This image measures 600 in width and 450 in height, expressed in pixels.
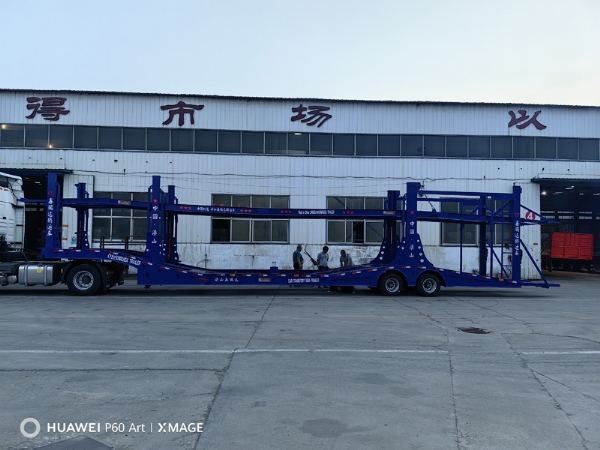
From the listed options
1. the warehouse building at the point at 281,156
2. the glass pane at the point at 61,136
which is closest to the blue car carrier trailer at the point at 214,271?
the warehouse building at the point at 281,156

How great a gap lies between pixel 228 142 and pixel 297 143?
350 cm

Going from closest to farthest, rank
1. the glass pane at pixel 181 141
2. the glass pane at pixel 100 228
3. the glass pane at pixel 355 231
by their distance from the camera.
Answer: the glass pane at pixel 100 228, the glass pane at pixel 181 141, the glass pane at pixel 355 231

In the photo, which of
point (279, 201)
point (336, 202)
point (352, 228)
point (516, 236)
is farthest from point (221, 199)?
point (516, 236)

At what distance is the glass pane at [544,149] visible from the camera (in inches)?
1003

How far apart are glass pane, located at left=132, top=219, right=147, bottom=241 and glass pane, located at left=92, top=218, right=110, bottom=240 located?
1.28 m

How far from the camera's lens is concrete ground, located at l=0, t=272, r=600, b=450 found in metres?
4.61

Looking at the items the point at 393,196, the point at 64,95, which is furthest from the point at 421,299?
the point at 64,95

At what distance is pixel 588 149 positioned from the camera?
25594mm

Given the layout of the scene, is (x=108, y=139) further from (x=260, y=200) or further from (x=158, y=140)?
(x=260, y=200)

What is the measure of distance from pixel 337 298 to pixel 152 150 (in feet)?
44.7

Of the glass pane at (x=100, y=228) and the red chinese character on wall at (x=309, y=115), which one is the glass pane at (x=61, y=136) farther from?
the red chinese character on wall at (x=309, y=115)

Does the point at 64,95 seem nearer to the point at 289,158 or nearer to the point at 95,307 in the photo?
the point at 289,158

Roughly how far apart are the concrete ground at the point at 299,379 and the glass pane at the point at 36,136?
1465 centimetres

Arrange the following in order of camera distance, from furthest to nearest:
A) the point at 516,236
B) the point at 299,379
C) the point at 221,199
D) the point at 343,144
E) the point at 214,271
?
the point at 343,144
the point at 221,199
the point at 516,236
the point at 214,271
the point at 299,379
